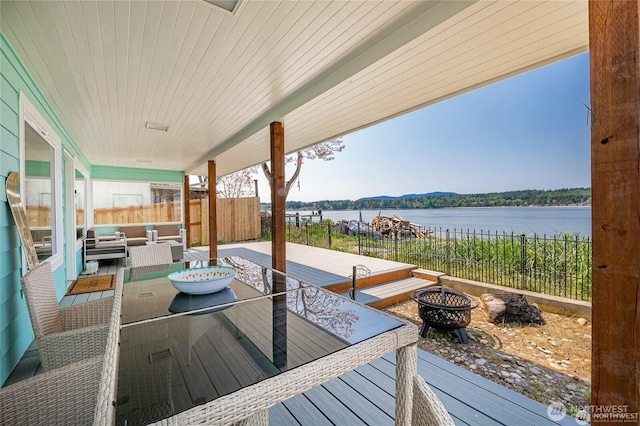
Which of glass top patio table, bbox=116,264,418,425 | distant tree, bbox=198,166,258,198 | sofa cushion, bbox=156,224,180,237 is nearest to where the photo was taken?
glass top patio table, bbox=116,264,418,425

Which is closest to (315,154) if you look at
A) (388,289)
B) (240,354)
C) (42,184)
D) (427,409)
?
(388,289)

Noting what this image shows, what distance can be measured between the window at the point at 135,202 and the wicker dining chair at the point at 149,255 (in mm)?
5640

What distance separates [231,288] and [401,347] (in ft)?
4.16

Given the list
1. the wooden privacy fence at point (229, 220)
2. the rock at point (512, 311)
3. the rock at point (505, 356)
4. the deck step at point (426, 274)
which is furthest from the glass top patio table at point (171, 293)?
the wooden privacy fence at point (229, 220)

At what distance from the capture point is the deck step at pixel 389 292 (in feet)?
12.7

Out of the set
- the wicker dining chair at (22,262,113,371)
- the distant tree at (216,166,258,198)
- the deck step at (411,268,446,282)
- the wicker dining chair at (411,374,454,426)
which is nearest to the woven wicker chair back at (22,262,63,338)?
the wicker dining chair at (22,262,113,371)

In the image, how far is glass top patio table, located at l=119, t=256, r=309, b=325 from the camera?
151 centimetres

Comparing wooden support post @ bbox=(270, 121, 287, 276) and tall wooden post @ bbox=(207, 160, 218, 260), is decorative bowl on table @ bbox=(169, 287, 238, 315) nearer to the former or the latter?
wooden support post @ bbox=(270, 121, 287, 276)

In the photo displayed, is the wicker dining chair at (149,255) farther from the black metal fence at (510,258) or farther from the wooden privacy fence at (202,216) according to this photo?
the wooden privacy fence at (202,216)

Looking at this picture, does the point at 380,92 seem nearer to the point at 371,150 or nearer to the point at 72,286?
the point at 72,286

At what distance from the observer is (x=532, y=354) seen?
104 inches

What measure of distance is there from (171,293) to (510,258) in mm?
4978

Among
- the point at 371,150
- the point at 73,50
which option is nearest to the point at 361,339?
the point at 73,50

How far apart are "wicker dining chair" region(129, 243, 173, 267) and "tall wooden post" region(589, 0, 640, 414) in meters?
3.45
